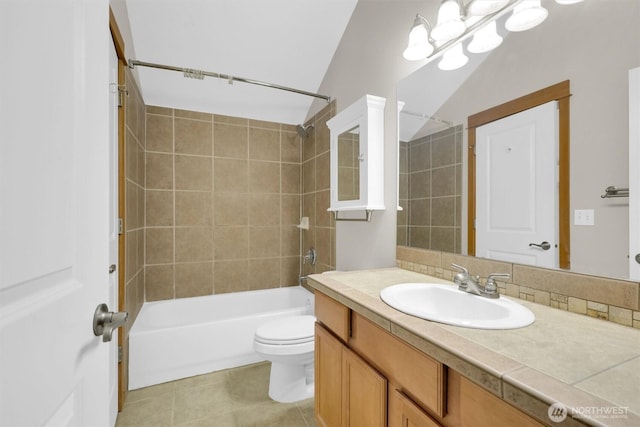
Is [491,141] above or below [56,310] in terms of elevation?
above

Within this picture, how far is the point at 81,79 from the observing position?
0.56m

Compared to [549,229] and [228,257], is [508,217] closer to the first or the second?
[549,229]

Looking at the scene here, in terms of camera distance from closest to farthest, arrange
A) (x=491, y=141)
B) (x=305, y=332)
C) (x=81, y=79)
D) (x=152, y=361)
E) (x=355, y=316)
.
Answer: (x=81, y=79)
(x=355, y=316)
(x=491, y=141)
(x=305, y=332)
(x=152, y=361)

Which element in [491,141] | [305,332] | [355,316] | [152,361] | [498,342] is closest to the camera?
[498,342]

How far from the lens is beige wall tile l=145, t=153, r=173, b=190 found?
2502 millimetres

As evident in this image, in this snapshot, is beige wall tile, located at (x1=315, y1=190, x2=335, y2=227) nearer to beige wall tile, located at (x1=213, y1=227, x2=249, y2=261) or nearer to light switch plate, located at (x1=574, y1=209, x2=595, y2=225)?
beige wall tile, located at (x1=213, y1=227, x2=249, y2=261)

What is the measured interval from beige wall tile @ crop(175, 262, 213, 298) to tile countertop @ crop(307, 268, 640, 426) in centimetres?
217

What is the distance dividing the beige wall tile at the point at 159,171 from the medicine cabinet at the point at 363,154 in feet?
5.34

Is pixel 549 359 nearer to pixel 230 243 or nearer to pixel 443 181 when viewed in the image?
pixel 443 181

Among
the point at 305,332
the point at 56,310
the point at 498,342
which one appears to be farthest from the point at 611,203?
the point at 305,332

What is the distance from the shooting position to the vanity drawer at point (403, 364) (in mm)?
714

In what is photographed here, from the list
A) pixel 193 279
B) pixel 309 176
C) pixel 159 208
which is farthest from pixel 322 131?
pixel 193 279

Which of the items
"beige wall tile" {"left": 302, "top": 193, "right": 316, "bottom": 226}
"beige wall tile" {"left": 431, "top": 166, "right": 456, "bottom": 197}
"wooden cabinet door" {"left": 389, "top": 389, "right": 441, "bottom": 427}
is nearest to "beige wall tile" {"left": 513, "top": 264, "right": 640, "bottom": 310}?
"beige wall tile" {"left": 431, "top": 166, "right": 456, "bottom": 197}

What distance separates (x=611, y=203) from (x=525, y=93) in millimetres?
479
